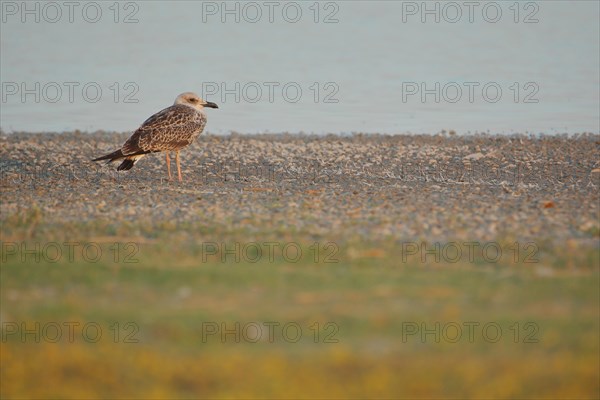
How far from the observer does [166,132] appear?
66.3 ft

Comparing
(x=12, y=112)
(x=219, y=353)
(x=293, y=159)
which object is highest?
(x=12, y=112)

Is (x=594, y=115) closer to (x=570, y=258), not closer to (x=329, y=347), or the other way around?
(x=570, y=258)

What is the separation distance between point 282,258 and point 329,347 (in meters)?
3.18

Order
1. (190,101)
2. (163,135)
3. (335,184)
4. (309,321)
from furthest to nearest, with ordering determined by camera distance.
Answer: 1. (190,101)
2. (163,135)
3. (335,184)
4. (309,321)

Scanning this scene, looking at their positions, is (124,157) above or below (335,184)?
above

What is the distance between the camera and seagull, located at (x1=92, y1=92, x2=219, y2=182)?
20078 mm

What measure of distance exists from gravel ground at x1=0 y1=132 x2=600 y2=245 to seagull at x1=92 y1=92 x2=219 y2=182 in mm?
548

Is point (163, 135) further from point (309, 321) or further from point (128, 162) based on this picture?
point (309, 321)

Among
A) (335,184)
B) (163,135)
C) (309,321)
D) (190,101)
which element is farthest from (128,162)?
(309,321)

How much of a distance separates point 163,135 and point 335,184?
3.93 m

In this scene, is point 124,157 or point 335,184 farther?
point 124,157

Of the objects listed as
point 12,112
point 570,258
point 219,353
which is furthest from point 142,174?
point 12,112

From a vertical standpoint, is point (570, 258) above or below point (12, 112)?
below

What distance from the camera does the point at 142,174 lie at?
2134cm
